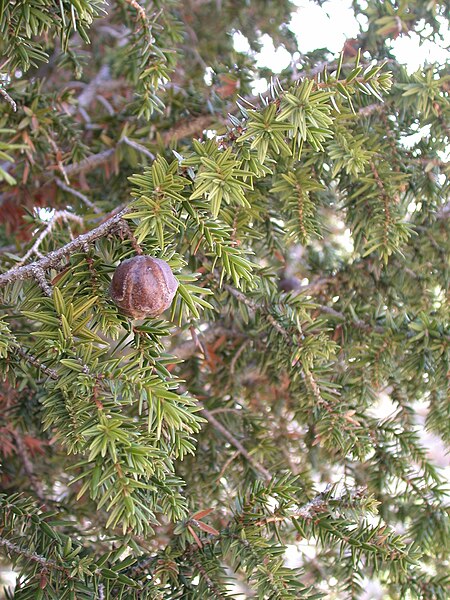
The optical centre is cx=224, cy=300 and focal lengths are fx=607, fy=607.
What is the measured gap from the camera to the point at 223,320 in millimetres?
1712

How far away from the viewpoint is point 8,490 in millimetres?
1534

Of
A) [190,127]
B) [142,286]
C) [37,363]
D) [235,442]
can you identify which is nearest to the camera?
[142,286]

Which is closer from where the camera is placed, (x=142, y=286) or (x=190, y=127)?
(x=142, y=286)

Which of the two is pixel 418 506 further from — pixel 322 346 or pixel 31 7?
pixel 31 7

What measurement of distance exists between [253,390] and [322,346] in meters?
0.72

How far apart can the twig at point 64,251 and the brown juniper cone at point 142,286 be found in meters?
0.07

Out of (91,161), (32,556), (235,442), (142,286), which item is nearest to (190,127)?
(91,161)

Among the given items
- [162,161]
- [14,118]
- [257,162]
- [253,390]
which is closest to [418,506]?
[253,390]

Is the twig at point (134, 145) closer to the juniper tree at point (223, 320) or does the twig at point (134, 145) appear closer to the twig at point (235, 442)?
the juniper tree at point (223, 320)

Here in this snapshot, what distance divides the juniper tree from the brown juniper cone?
14 millimetres

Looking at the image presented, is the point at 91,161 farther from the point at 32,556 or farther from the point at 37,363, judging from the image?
the point at 32,556

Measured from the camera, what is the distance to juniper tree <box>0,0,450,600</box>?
2.95ft

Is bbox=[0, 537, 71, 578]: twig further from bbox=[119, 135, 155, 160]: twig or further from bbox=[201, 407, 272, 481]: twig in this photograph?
bbox=[119, 135, 155, 160]: twig

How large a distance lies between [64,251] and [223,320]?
0.85m
